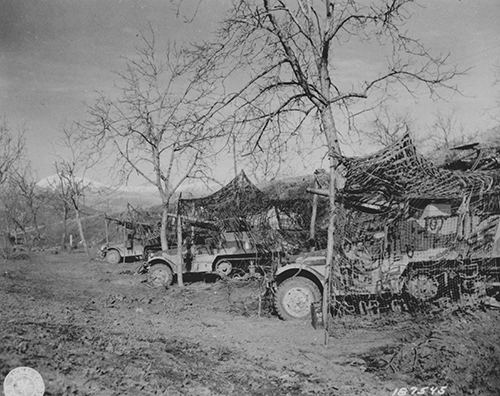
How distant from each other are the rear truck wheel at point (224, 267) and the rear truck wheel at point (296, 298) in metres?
5.97

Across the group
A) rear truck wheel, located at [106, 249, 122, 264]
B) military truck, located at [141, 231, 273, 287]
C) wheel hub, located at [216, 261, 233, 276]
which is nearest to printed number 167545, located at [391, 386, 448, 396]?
military truck, located at [141, 231, 273, 287]

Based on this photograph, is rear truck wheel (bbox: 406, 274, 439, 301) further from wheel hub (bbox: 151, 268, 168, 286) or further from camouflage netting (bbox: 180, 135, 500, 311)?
wheel hub (bbox: 151, 268, 168, 286)

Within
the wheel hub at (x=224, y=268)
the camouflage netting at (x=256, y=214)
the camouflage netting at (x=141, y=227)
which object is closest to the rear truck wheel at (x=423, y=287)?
the camouflage netting at (x=256, y=214)

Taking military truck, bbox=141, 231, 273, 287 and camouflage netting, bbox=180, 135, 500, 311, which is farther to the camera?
military truck, bbox=141, 231, 273, 287

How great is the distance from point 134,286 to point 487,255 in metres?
9.94

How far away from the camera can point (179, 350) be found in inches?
220

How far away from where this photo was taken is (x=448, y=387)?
429 centimetres

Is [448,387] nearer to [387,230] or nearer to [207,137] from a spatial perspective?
[387,230]

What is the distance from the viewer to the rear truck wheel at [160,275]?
43.1ft

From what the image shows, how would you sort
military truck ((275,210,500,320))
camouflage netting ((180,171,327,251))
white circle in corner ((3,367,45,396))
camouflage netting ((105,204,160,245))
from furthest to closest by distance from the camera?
camouflage netting ((105,204,160,245)) < camouflage netting ((180,171,327,251)) < military truck ((275,210,500,320)) < white circle in corner ((3,367,45,396))

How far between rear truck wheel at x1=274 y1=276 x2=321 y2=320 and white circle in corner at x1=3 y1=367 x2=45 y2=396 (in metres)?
4.75

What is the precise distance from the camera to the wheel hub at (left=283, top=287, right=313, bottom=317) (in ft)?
24.9

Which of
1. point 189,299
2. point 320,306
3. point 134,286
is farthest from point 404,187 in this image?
point 134,286

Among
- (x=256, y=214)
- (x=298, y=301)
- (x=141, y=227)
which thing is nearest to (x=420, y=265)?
(x=298, y=301)
